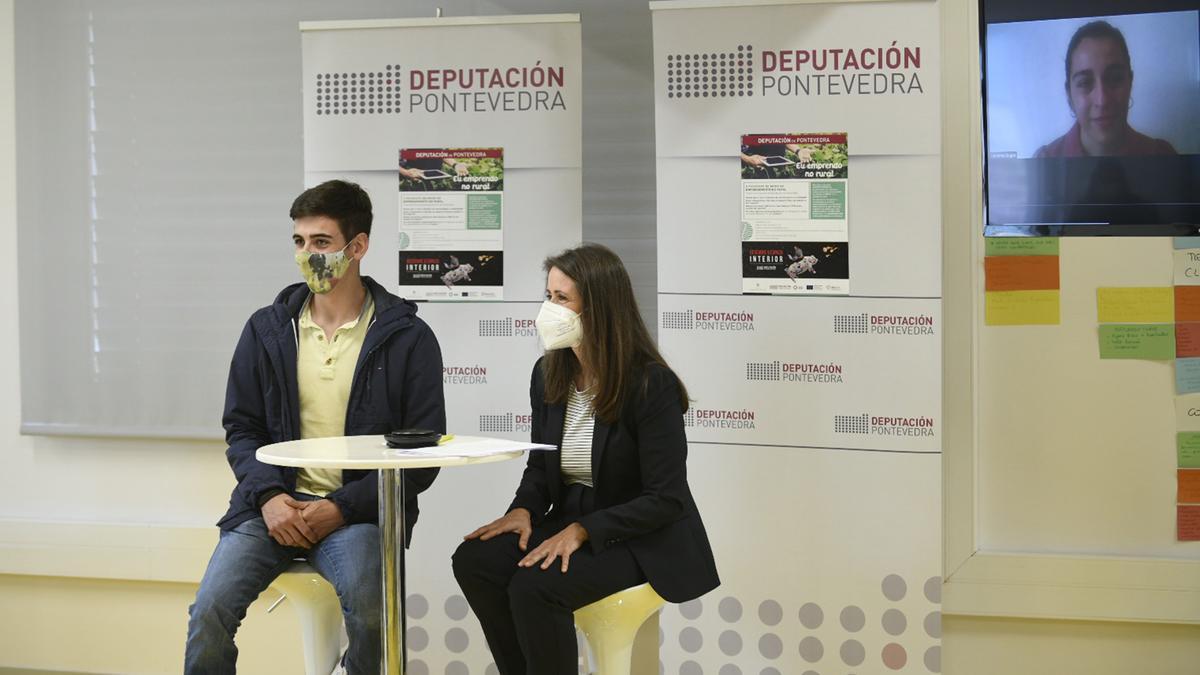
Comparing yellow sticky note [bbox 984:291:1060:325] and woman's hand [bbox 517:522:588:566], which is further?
yellow sticky note [bbox 984:291:1060:325]

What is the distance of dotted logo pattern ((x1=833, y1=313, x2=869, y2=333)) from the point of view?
2980 mm

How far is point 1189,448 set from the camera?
10.6 ft

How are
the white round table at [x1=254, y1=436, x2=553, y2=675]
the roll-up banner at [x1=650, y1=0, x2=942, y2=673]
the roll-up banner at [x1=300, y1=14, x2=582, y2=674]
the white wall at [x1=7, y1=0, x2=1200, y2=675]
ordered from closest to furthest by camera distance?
the white round table at [x1=254, y1=436, x2=553, y2=675], the roll-up banner at [x1=650, y1=0, x2=942, y2=673], the roll-up banner at [x1=300, y1=14, x2=582, y2=674], the white wall at [x1=7, y1=0, x2=1200, y2=675]

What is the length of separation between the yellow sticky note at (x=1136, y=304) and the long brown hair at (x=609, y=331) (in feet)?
5.19

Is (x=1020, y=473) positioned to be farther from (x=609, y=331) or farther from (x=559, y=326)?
(x=559, y=326)

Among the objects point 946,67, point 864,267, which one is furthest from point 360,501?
point 946,67

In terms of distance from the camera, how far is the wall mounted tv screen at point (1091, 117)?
10.5ft

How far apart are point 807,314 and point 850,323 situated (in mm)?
124

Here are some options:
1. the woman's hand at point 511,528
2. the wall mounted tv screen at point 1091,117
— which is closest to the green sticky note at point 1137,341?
the wall mounted tv screen at point 1091,117

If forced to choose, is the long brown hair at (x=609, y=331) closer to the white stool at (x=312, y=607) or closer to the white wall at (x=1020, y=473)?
the white stool at (x=312, y=607)

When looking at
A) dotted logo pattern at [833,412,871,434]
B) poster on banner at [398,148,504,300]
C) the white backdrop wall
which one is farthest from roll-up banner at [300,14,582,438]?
dotted logo pattern at [833,412,871,434]

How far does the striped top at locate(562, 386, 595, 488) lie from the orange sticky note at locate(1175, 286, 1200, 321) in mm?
1961

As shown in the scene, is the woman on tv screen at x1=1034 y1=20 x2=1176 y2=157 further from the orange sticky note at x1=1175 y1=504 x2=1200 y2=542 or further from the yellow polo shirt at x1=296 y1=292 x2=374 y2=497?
the yellow polo shirt at x1=296 y1=292 x2=374 y2=497

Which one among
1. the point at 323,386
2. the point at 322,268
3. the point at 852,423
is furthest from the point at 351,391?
the point at 852,423
